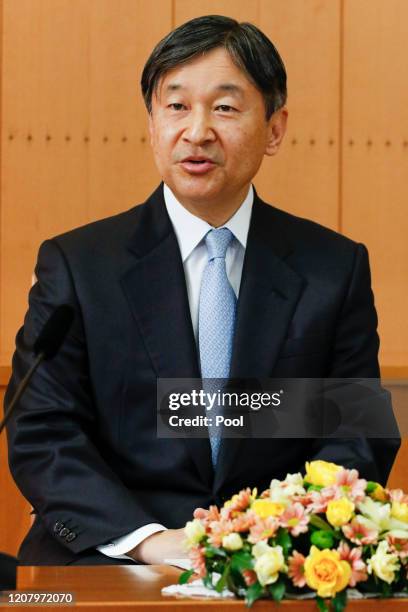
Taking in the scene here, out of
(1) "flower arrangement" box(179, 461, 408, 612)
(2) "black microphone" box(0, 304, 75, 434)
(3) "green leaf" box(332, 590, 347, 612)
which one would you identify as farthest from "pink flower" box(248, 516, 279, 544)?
(2) "black microphone" box(0, 304, 75, 434)

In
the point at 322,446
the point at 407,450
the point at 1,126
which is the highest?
the point at 1,126

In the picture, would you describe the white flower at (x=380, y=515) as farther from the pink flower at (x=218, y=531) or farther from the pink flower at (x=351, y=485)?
the pink flower at (x=218, y=531)

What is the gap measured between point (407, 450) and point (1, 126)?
150 centimetres

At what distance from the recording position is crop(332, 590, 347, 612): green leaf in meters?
1.47

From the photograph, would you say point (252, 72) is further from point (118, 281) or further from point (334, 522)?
point (334, 522)

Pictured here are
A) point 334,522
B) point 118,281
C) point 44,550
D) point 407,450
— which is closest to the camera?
point 334,522

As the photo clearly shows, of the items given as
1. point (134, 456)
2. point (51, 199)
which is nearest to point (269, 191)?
point (51, 199)

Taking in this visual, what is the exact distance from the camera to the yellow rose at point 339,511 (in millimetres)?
1518

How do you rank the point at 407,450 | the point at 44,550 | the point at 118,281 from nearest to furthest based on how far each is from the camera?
the point at 44,550 < the point at 118,281 < the point at 407,450

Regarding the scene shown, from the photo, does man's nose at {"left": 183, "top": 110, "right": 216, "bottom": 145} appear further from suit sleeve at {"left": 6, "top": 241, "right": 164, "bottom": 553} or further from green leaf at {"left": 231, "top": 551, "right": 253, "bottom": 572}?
green leaf at {"left": 231, "top": 551, "right": 253, "bottom": 572}

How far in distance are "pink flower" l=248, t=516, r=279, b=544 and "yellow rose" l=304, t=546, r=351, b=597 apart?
0.06 m

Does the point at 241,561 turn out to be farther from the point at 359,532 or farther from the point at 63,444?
the point at 63,444

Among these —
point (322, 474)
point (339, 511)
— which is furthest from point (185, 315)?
point (339, 511)

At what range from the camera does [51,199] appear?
3625mm
